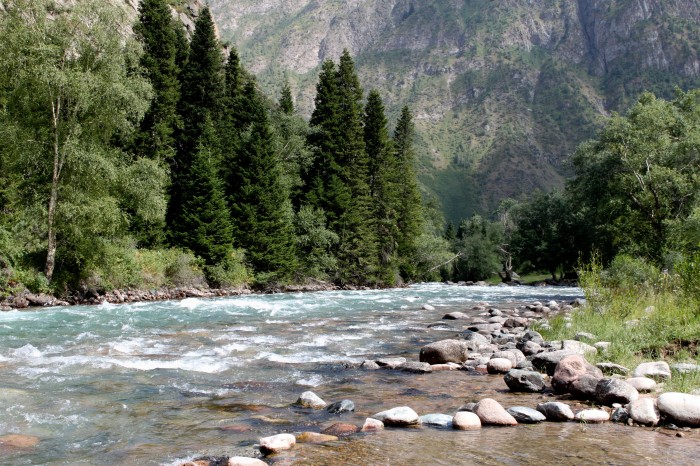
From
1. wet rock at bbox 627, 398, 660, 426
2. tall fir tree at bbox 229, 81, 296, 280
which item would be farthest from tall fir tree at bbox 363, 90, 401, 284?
wet rock at bbox 627, 398, 660, 426

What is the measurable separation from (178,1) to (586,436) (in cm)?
8125

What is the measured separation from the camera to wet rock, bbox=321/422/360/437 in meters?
6.48

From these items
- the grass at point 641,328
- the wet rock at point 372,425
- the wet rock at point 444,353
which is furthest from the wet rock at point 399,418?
the wet rock at point 444,353

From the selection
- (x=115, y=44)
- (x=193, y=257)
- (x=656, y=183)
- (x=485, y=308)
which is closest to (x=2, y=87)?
(x=115, y=44)

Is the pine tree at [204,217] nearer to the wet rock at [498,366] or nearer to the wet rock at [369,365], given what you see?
the wet rock at [369,365]

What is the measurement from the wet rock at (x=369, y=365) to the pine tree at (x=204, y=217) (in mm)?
25279

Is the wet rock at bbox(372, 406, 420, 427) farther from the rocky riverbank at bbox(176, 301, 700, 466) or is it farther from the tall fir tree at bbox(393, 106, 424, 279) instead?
the tall fir tree at bbox(393, 106, 424, 279)

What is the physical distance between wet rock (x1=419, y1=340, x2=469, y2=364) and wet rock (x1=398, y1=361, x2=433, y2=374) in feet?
2.17

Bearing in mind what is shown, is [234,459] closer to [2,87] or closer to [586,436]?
[586,436]

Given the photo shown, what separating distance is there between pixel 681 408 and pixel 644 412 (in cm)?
43

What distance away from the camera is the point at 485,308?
25.3 metres

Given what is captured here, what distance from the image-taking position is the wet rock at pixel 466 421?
662 cm

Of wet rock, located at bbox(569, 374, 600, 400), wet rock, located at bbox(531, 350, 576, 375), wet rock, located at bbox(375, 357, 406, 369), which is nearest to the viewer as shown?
wet rock, located at bbox(569, 374, 600, 400)

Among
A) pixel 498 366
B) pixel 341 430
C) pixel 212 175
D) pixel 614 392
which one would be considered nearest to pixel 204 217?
pixel 212 175
